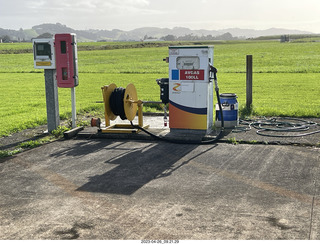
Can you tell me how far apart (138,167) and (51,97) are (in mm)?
3862

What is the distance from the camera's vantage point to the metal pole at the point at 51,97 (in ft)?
33.0

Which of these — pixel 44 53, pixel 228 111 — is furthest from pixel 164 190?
pixel 44 53

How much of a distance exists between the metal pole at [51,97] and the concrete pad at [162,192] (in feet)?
4.97

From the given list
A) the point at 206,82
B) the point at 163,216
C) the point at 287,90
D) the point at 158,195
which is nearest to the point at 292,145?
the point at 206,82

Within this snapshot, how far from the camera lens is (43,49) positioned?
9930 mm

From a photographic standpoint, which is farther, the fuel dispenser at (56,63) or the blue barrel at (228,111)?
the blue barrel at (228,111)

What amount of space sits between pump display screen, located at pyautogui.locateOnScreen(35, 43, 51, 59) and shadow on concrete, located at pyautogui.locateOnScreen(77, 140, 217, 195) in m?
3.25

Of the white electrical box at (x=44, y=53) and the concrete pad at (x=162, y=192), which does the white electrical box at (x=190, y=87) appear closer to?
the concrete pad at (x=162, y=192)

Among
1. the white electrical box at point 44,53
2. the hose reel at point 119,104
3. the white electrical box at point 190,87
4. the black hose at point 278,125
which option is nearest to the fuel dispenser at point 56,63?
the white electrical box at point 44,53

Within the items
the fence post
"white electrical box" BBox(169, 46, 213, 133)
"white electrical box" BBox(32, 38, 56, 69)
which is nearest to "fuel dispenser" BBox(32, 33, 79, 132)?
"white electrical box" BBox(32, 38, 56, 69)

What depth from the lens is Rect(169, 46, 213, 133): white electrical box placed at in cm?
943

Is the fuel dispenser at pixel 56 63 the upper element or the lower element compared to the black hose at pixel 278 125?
upper

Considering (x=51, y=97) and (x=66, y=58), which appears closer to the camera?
(x=66, y=58)

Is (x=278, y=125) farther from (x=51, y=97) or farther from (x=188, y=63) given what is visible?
(x=51, y=97)
